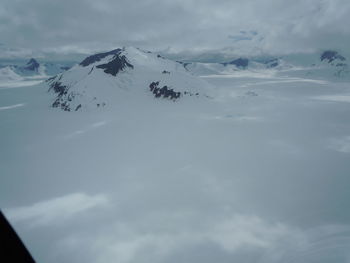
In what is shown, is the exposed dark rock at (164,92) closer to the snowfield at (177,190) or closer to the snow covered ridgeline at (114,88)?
the snow covered ridgeline at (114,88)

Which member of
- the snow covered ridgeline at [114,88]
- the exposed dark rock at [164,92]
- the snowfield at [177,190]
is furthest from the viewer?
the exposed dark rock at [164,92]

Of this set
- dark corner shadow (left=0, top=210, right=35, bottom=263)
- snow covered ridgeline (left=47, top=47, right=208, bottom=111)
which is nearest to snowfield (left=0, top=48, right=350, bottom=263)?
dark corner shadow (left=0, top=210, right=35, bottom=263)

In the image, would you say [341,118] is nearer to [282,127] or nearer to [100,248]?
[282,127]

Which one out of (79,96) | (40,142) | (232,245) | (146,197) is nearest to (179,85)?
(79,96)

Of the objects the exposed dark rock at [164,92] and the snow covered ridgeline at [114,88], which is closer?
the snow covered ridgeline at [114,88]

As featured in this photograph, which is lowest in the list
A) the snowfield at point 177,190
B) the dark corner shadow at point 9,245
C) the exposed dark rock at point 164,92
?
the snowfield at point 177,190

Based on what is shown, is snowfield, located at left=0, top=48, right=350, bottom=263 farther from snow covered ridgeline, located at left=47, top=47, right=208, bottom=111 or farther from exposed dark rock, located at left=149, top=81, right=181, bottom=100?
exposed dark rock, located at left=149, top=81, right=181, bottom=100

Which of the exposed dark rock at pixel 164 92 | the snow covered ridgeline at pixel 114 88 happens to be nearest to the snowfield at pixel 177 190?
the snow covered ridgeline at pixel 114 88

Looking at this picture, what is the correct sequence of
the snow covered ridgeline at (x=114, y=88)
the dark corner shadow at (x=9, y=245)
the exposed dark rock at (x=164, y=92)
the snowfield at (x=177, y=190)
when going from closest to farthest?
the dark corner shadow at (x=9, y=245) < the snowfield at (x=177, y=190) < the snow covered ridgeline at (x=114, y=88) < the exposed dark rock at (x=164, y=92)
